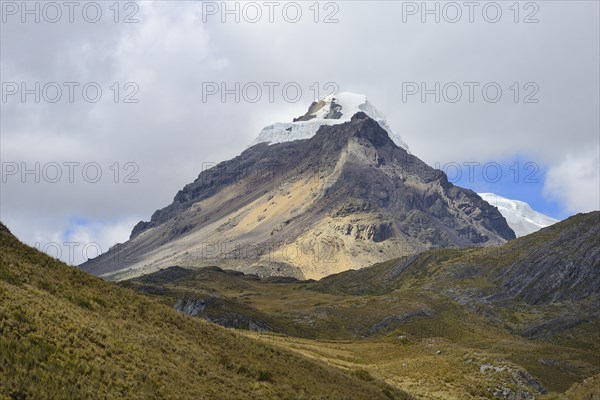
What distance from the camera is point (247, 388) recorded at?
2816 centimetres

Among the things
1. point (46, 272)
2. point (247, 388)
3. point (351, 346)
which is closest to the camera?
point (247, 388)

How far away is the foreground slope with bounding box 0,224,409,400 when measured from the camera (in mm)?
21359

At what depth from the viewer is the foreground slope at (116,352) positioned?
21359 millimetres

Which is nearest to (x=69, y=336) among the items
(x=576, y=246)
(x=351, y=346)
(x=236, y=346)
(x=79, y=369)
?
(x=79, y=369)

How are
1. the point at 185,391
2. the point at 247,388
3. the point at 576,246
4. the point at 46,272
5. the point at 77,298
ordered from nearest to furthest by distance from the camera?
the point at 185,391 → the point at 247,388 → the point at 77,298 → the point at 46,272 → the point at 576,246

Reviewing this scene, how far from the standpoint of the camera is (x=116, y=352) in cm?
2570

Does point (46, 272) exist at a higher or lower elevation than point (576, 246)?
lower

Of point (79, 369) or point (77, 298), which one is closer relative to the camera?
point (79, 369)

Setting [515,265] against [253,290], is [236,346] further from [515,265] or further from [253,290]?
[253,290]

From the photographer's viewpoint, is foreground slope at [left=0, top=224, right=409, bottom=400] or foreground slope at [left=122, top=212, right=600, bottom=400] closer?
foreground slope at [left=0, top=224, right=409, bottom=400]

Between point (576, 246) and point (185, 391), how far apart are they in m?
128

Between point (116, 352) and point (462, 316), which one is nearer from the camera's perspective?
point (116, 352)

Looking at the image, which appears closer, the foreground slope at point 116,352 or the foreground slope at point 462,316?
the foreground slope at point 116,352

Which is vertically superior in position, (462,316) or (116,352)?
(116,352)
